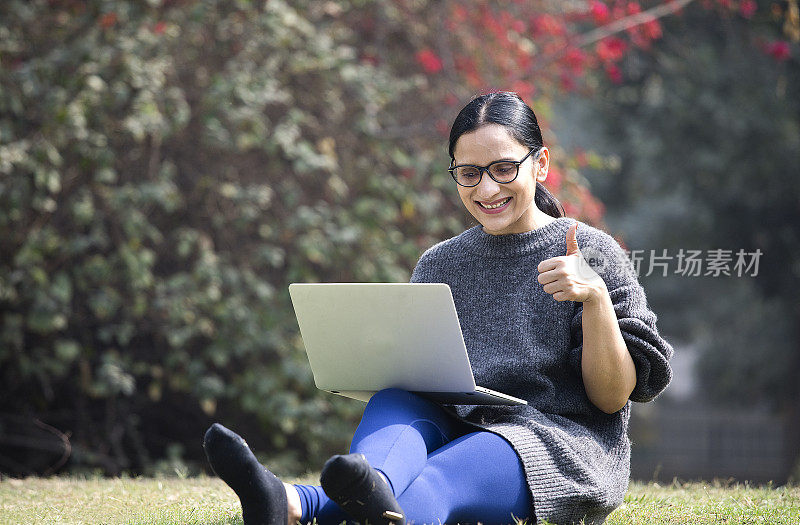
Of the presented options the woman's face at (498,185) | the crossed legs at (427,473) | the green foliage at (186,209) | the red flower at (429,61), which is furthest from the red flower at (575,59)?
the crossed legs at (427,473)

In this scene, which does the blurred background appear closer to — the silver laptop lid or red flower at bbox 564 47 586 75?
red flower at bbox 564 47 586 75

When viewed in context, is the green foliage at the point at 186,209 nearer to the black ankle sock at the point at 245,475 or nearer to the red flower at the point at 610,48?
the red flower at the point at 610,48

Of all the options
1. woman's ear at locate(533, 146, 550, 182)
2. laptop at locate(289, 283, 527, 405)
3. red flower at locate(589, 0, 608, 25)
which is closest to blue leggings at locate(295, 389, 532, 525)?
laptop at locate(289, 283, 527, 405)

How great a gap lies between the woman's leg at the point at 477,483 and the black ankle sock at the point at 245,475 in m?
0.36

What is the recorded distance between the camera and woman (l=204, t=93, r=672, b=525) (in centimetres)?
210

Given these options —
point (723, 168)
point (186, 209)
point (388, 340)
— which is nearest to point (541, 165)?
point (388, 340)

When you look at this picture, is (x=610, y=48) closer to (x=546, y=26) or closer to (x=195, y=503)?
(x=546, y=26)

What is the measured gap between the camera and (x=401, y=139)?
17.1ft

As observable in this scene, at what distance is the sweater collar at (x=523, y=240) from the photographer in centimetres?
258

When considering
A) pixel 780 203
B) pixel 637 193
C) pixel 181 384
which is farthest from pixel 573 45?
pixel 637 193

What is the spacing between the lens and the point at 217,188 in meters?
4.78

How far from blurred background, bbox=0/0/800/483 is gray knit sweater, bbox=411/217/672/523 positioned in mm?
1045

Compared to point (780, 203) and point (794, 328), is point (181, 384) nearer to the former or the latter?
point (780, 203)

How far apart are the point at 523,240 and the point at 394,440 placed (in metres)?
0.73
